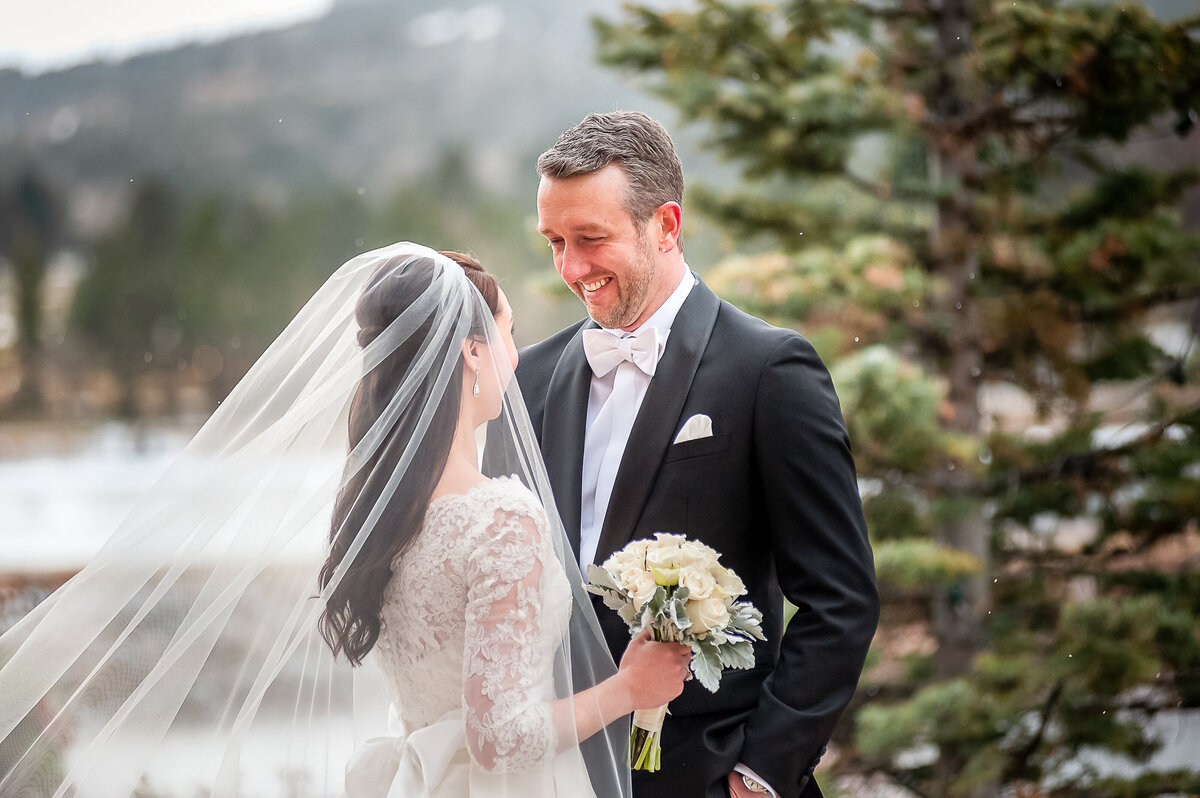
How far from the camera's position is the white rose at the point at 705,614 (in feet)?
4.88

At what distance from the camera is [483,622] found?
4.91 ft

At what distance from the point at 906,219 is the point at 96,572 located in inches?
133

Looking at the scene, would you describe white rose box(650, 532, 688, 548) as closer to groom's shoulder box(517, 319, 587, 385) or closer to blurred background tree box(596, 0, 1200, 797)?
groom's shoulder box(517, 319, 587, 385)

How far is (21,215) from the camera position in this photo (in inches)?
186

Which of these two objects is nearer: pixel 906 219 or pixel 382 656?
pixel 382 656

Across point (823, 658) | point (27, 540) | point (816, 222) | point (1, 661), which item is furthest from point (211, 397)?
point (823, 658)

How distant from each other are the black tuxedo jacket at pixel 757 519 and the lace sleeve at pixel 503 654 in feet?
1.13

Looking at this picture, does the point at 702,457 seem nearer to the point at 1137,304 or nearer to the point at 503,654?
the point at 503,654

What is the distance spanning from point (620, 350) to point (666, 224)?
0.26 m

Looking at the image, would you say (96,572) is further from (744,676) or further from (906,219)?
(906,219)

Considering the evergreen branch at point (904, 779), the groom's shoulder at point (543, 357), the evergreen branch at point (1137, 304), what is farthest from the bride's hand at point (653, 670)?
the evergreen branch at point (1137, 304)

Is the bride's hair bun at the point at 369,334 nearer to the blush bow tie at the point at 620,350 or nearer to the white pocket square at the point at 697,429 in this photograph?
the blush bow tie at the point at 620,350

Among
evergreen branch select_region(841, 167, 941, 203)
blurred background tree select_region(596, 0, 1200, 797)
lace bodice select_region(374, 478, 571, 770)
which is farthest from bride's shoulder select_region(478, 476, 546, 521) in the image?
evergreen branch select_region(841, 167, 941, 203)

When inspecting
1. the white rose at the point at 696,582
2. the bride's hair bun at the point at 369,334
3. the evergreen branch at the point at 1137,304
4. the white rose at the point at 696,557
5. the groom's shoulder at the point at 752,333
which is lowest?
the evergreen branch at the point at 1137,304
